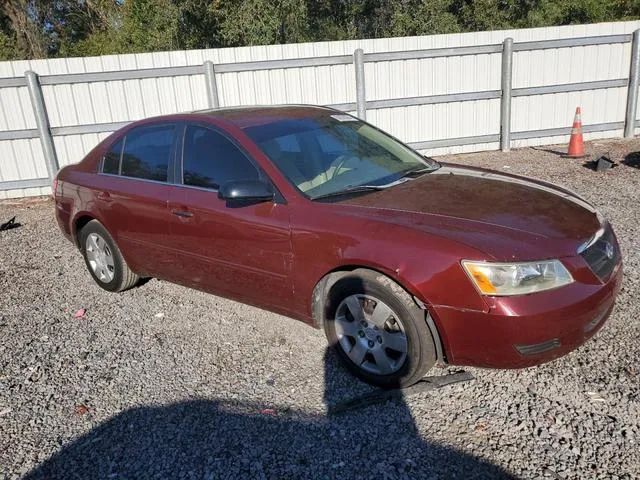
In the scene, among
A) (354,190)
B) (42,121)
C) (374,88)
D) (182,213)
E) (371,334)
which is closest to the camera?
(371,334)

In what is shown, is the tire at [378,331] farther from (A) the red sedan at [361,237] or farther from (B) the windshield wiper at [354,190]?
(B) the windshield wiper at [354,190]

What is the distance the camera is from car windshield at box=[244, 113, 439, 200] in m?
3.73

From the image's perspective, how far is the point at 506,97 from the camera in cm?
1077

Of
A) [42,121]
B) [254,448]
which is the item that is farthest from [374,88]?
[254,448]

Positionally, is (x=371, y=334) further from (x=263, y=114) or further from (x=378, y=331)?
(x=263, y=114)

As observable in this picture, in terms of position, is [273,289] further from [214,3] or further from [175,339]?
[214,3]

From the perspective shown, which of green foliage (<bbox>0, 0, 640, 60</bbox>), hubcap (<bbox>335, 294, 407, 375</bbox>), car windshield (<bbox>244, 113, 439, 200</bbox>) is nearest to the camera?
hubcap (<bbox>335, 294, 407, 375</bbox>)

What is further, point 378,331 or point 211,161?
point 211,161

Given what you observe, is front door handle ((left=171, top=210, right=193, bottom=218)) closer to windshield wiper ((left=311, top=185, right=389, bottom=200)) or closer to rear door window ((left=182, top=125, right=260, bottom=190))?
rear door window ((left=182, top=125, right=260, bottom=190))

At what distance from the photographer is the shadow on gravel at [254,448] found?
2678 mm

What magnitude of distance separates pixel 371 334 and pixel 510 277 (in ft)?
2.91

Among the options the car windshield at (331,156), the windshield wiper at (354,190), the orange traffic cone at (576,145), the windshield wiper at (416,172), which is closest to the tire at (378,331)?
the windshield wiper at (354,190)

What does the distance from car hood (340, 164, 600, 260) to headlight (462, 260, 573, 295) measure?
51 millimetres

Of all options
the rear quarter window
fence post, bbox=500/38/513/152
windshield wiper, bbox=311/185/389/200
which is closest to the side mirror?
windshield wiper, bbox=311/185/389/200
